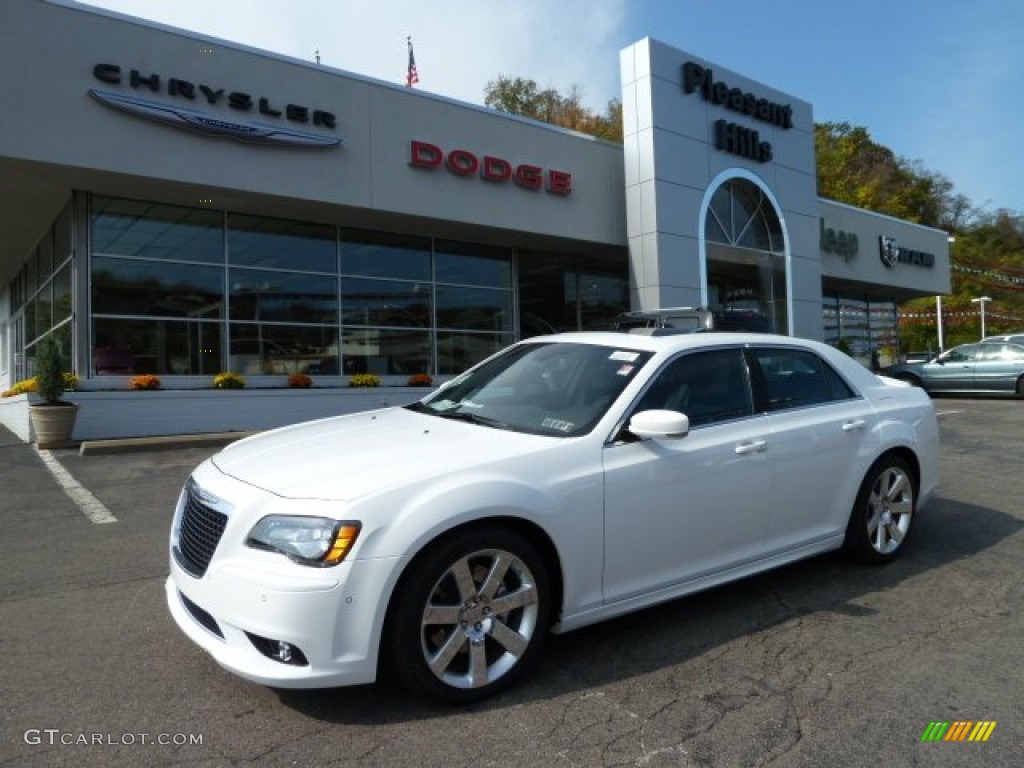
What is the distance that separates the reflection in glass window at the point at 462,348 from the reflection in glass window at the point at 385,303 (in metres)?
0.69

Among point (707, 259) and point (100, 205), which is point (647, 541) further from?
point (707, 259)

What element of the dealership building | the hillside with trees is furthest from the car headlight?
the hillside with trees

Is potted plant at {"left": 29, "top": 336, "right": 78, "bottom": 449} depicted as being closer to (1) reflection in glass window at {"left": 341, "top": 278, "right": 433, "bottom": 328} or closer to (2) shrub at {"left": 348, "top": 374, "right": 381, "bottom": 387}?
(2) shrub at {"left": 348, "top": 374, "right": 381, "bottom": 387}

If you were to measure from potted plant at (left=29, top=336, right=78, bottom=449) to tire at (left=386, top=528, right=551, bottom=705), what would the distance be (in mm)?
10139

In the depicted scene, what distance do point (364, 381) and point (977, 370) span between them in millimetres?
15258

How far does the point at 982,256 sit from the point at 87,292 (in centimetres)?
8605

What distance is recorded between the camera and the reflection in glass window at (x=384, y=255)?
15.6m

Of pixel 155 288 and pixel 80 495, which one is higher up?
pixel 155 288

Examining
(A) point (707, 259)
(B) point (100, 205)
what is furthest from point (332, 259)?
(A) point (707, 259)

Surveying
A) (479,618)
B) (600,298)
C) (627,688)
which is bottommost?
(627,688)

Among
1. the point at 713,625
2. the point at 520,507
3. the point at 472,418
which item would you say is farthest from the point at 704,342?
the point at 520,507

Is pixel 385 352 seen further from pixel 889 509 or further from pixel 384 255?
pixel 889 509

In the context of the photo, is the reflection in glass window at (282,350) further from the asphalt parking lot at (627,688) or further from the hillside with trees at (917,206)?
the hillside with trees at (917,206)

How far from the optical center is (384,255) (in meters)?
16.1
